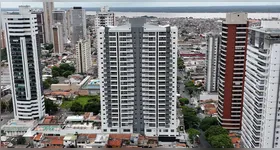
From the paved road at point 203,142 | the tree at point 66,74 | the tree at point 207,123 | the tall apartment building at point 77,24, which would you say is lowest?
the paved road at point 203,142

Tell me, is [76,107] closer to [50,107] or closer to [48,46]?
[50,107]

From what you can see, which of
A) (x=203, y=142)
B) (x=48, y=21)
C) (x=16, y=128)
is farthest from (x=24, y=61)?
(x=48, y=21)

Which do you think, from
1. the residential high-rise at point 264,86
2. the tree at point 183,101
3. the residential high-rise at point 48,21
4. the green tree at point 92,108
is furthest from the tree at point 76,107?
the residential high-rise at point 48,21

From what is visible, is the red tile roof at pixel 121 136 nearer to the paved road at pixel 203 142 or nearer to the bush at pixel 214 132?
the paved road at pixel 203 142

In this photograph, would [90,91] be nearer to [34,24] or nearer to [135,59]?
[34,24]

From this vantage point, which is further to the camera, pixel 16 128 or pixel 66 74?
pixel 66 74

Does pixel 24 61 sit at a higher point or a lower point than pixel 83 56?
higher
